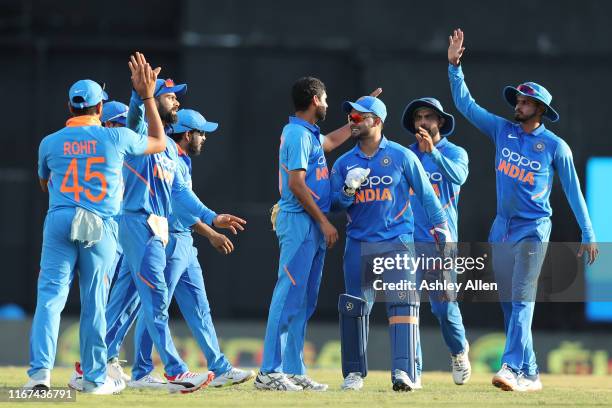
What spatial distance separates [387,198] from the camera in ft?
31.7

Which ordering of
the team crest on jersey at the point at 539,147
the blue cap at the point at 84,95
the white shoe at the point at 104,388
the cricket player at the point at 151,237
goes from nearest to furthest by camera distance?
1. the blue cap at the point at 84,95
2. the white shoe at the point at 104,388
3. the cricket player at the point at 151,237
4. the team crest on jersey at the point at 539,147

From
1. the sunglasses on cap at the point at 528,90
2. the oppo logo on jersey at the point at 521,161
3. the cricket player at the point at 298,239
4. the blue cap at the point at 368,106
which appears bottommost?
the cricket player at the point at 298,239

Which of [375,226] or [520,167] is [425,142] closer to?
[520,167]

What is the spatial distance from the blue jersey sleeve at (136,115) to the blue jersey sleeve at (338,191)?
141cm

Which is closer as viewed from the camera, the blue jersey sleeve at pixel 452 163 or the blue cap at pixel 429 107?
the blue jersey sleeve at pixel 452 163

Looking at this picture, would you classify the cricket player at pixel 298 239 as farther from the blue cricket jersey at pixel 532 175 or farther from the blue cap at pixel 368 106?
the blue cricket jersey at pixel 532 175

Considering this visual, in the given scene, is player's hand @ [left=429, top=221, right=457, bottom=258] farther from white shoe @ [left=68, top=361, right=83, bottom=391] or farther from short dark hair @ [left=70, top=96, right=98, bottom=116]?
white shoe @ [left=68, top=361, right=83, bottom=391]

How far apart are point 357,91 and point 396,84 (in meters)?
0.63

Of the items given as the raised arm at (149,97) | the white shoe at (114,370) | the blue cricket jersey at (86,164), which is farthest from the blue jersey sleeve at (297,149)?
the white shoe at (114,370)

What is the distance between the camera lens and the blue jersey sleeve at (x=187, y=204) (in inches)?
394

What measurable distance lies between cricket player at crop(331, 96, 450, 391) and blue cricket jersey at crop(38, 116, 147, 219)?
1.66m

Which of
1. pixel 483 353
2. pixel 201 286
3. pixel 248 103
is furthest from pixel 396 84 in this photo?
pixel 201 286

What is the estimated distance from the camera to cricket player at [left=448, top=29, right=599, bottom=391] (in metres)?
10.2

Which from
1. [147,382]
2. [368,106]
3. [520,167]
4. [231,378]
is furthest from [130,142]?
[520,167]
